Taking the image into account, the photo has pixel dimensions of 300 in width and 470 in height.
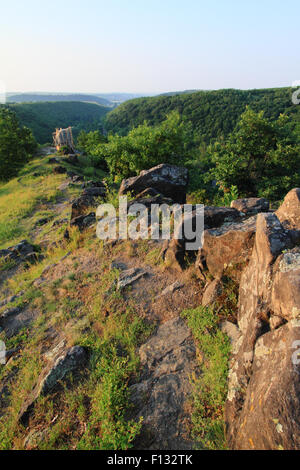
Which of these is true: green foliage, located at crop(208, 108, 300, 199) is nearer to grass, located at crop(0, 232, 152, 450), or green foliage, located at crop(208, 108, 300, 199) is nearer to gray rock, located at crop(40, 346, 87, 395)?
grass, located at crop(0, 232, 152, 450)

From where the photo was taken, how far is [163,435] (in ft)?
9.36

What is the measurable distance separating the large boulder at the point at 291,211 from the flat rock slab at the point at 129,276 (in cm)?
315

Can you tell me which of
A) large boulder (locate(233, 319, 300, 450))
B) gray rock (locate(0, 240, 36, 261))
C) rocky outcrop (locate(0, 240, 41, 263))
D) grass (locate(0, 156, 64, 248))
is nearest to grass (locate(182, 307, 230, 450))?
large boulder (locate(233, 319, 300, 450))

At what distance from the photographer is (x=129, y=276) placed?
19.0 feet

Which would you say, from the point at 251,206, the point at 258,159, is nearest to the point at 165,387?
the point at 251,206

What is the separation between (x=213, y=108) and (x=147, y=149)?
103m

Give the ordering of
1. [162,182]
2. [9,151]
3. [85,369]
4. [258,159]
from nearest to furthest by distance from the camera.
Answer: [85,369]
[162,182]
[258,159]
[9,151]

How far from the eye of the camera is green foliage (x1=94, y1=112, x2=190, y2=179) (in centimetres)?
1098

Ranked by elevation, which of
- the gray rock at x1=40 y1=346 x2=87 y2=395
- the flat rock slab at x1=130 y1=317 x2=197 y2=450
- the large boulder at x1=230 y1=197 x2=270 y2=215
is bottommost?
the gray rock at x1=40 y1=346 x2=87 y2=395

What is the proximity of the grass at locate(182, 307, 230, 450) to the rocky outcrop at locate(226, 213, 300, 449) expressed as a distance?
0.15 m

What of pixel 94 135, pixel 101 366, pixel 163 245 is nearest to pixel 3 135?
pixel 94 135

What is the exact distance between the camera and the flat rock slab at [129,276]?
5.55 m

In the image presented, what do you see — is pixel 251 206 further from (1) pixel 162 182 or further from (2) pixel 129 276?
(1) pixel 162 182

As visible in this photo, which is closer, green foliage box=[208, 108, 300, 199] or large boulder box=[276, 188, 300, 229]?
large boulder box=[276, 188, 300, 229]
